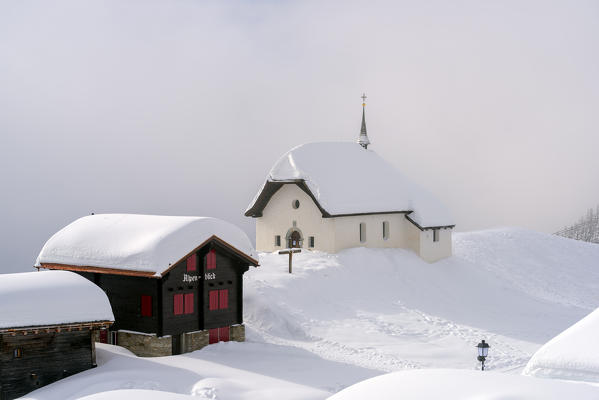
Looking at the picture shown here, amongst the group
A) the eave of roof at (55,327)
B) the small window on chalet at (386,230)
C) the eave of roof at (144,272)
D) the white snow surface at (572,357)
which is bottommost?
the eave of roof at (55,327)

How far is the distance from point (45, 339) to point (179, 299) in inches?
201

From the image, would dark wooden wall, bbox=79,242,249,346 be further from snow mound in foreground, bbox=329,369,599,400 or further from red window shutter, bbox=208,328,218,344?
snow mound in foreground, bbox=329,369,599,400

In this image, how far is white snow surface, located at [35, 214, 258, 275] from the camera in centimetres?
2402

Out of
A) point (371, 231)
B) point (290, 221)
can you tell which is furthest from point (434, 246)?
point (290, 221)

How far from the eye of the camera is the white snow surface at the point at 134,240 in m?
24.0

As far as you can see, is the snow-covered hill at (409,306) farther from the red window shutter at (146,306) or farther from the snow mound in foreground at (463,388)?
the snow mound in foreground at (463,388)

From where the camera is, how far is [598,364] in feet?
44.1

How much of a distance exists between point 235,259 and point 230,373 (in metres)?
5.72

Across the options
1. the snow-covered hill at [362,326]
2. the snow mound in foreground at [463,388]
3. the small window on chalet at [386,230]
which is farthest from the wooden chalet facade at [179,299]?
the snow mound in foreground at [463,388]

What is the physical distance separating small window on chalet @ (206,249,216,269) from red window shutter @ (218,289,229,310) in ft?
3.56

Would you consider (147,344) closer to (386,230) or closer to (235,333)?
(235,333)

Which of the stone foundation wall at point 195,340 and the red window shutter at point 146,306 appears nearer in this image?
the red window shutter at point 146,306

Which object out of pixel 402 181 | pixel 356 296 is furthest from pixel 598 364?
pixel 402 181

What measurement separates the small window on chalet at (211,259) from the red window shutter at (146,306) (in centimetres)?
254
